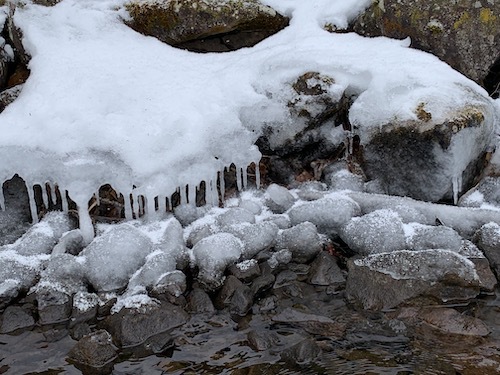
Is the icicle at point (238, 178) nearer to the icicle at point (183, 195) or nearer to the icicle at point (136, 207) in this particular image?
the icicle at point (183, 195)

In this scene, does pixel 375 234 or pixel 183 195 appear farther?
pixel 183 195

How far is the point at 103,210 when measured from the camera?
4457 millimetres

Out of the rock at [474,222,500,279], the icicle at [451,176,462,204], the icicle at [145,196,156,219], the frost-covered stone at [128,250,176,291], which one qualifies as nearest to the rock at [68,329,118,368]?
the frost-covered stone at [128,250,176,291]

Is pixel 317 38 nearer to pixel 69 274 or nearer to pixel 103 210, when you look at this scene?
pixel 103 210

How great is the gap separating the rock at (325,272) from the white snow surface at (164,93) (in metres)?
1.05

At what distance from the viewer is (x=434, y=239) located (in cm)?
388

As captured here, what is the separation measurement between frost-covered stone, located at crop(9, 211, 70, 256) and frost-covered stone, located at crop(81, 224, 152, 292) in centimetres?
31

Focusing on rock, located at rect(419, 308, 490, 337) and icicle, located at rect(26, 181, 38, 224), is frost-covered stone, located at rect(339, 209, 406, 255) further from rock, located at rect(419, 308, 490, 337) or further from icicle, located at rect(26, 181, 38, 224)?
icicle, located at rect(26, 181, 38, 224)

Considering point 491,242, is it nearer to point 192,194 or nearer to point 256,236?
point 256,236

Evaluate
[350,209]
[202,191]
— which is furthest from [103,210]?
[350,209]

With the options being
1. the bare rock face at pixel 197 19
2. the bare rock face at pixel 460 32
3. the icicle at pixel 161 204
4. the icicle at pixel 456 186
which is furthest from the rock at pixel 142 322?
A: the bare rock face at pixel 460 32

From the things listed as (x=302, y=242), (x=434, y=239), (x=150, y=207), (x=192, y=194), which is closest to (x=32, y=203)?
(x=150, y=207)

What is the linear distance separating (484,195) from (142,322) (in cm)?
266

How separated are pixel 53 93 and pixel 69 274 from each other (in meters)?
1.57
